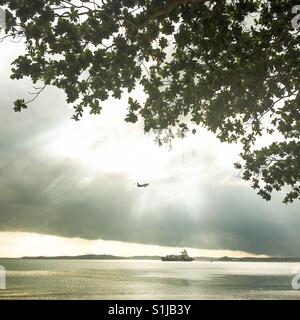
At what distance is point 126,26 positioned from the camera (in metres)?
13.5

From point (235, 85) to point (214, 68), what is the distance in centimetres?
91

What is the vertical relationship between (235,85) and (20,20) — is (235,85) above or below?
below

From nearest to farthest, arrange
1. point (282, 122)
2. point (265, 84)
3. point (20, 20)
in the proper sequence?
point (20, 20)
point (265, 84)
point (282, 122)

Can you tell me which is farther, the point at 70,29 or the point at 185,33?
the point at 185,33

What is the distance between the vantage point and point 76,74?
46.0 ft

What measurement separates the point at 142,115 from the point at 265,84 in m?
4.56
